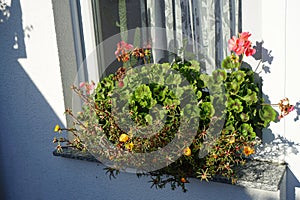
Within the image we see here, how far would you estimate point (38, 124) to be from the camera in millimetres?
2471

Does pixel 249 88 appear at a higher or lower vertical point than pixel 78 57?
lower

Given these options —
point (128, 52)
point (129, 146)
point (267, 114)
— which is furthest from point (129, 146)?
point (267, 114)

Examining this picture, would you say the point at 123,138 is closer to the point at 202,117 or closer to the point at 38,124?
the point at 202,117

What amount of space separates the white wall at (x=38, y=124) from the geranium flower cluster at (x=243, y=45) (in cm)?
68

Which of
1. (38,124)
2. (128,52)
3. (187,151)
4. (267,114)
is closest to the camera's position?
(187,151)

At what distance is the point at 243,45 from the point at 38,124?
1.38 metres

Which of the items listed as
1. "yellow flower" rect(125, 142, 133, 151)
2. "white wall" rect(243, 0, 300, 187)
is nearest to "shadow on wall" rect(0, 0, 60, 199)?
"yellow flower" rect(125, 142, 133, 151)

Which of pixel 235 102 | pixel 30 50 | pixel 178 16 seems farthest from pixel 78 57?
pixel 235 102

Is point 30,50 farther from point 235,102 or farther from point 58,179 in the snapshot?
point 235,102

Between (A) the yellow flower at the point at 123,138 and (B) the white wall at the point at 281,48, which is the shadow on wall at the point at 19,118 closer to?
(A) the yellow flower at the point at 123,138

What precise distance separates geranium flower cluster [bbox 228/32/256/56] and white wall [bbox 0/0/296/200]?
68cm

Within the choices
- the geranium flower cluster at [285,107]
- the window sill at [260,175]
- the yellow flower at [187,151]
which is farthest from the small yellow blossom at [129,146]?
the geranium flower cluster at [285,107]

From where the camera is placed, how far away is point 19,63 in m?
2.45

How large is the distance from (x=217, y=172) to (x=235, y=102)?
0.33 meters
